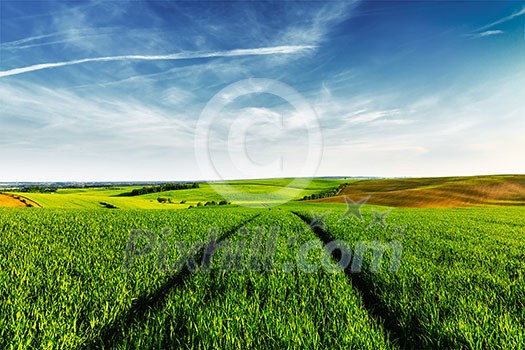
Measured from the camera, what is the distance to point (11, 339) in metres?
2.87

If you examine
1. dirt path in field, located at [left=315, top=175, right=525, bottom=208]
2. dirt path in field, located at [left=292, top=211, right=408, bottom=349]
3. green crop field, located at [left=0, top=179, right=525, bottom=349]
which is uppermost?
green crop field, located at [left=0, top=179, right=525, bottom=349]

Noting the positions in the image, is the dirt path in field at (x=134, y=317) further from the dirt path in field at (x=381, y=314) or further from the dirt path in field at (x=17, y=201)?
the dirt path in field at (x=17, y=201)

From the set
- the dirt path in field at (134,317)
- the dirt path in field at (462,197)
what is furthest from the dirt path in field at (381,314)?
the dirt path in field at (462,197)

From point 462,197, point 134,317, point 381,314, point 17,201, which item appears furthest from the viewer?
point 462,197

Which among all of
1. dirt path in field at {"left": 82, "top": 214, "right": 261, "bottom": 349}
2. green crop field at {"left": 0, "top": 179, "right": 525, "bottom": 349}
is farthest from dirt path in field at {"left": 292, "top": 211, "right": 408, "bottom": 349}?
dirt path in field at {"left": 82, "top": 214, "right": 261, "bottom": 349}

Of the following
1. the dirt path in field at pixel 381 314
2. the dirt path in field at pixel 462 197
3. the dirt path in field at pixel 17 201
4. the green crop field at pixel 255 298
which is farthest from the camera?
the dirt path in field at pixel 462 197

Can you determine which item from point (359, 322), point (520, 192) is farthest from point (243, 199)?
point (359, 322)

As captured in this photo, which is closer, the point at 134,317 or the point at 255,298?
the point at 134,317

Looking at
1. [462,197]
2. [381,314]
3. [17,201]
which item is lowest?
[462,197]

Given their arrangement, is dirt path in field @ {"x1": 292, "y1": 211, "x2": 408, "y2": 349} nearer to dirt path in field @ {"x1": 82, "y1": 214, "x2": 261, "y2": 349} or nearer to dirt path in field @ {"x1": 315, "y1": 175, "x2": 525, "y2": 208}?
dirt path in field @ {"x1": 82, "y1": 214, "x2": 261, "y2": 349}

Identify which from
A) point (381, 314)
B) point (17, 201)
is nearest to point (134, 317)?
point (381, 314)

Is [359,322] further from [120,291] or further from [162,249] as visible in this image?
[162,249]

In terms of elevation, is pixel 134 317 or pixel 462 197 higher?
pixel 134 317

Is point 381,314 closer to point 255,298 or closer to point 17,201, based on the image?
point 255,298
